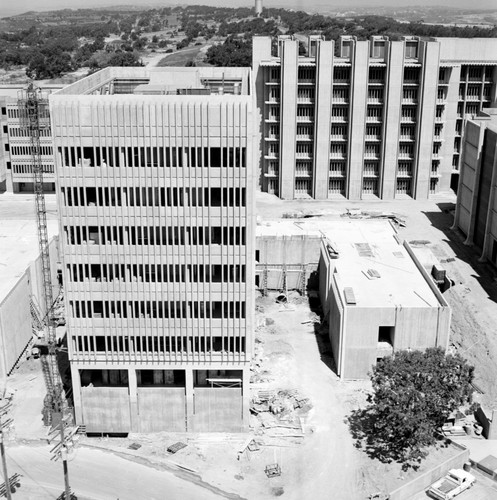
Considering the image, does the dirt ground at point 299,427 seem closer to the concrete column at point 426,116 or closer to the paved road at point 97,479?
the paved road at point 97,479

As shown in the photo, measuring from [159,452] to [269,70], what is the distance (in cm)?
8520

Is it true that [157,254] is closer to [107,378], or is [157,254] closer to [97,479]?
[107,378]

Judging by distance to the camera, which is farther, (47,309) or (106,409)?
(47,309)

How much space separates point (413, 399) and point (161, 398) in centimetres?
2279

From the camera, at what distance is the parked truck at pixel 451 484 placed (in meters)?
59.0

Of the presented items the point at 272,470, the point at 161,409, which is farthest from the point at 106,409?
the point at 272,470

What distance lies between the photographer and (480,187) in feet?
359

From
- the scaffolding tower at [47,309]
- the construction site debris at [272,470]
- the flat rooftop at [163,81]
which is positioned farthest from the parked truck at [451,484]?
the flat rooftop at [163,81]

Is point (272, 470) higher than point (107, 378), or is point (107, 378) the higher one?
point (107, 378)

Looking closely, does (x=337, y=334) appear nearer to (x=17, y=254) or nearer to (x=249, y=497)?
(x=249, y=497)

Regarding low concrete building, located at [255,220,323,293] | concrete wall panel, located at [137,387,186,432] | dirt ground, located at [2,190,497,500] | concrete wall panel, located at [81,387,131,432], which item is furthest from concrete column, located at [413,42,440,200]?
concrete wall panel, located at [81,387,131,432]

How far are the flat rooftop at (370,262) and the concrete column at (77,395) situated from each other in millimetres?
29877

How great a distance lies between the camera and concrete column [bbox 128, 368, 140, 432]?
217 ft

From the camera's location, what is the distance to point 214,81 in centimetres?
8181
